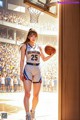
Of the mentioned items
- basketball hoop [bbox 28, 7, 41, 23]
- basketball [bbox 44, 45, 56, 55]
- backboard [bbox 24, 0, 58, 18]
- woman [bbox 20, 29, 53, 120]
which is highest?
backboard [bbox 24, 0, 58, 18]

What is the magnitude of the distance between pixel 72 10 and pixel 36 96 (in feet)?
4.03

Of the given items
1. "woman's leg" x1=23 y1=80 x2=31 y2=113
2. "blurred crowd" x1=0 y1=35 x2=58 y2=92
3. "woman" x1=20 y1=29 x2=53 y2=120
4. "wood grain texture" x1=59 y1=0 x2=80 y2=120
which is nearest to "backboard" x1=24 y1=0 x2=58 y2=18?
"wood grain texture" x1=59 y1=0 x2=80 y2=120

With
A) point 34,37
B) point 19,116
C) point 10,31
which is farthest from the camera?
point 10,31

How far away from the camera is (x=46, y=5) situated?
286cm

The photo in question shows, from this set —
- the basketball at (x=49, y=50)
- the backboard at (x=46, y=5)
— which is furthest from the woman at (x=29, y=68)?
the backboard at (x=46, y=5)

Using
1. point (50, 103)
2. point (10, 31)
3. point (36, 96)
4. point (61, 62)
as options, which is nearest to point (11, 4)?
point (10, 31)

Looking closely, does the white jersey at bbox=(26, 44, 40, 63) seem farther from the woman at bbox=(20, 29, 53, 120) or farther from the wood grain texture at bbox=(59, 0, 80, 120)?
the wood grain texture at bbox=(59, 0, 80, 120)

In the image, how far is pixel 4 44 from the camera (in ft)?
10.4

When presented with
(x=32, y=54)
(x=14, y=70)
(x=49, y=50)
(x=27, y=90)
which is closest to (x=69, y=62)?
A: (x=49, y=50)

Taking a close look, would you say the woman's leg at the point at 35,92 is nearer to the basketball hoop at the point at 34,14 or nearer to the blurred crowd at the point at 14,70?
the blurred crowd at the point at 14,70

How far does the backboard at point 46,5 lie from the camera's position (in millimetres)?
2716

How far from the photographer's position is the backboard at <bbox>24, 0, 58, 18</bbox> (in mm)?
2716

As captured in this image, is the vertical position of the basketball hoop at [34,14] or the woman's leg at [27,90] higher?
the basketball hoop at [34,14]

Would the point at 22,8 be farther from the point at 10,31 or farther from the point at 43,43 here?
the point at 43,43
